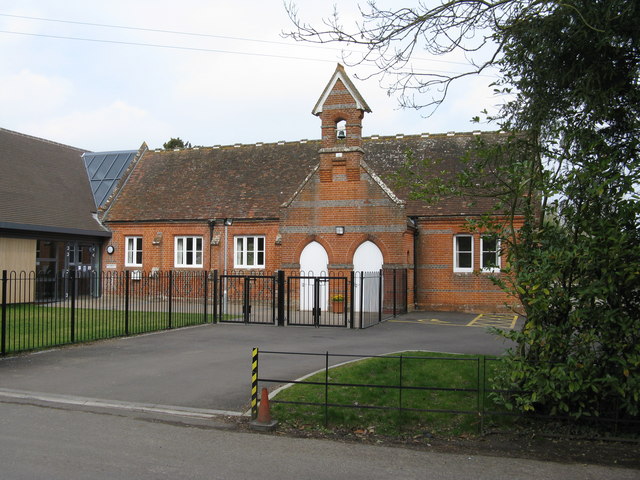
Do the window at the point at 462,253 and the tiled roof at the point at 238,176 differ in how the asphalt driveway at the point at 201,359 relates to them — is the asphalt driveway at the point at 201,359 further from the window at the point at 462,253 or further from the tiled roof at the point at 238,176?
the tiled roof at the point at 238,176

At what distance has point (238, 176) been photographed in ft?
97.7

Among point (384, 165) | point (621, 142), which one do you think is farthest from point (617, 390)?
point (384, 165)

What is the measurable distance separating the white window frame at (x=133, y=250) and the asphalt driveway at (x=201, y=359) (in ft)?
40.8

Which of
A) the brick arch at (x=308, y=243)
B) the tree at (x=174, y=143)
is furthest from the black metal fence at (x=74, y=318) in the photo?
the tree at (x=174, y=143)

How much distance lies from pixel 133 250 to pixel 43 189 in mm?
5044

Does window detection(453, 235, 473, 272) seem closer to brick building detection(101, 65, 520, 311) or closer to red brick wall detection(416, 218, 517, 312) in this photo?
brick building detection(101, 65, 520, 311)

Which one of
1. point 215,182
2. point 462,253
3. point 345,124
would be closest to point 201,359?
point 345,124

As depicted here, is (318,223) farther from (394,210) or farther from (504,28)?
→ (504,28)

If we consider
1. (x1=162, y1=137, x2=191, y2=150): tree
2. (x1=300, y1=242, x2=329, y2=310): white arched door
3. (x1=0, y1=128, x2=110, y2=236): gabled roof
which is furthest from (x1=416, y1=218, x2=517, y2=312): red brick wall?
(x1=162, y1=137, x2=191, y2=150): tree

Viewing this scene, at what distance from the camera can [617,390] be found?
24.1 feet

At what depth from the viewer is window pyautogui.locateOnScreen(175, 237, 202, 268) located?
28719mm

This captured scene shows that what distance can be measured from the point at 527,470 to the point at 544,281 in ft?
7.87

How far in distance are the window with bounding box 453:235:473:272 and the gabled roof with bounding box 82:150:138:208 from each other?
59.2ft

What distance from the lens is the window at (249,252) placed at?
2758cm
